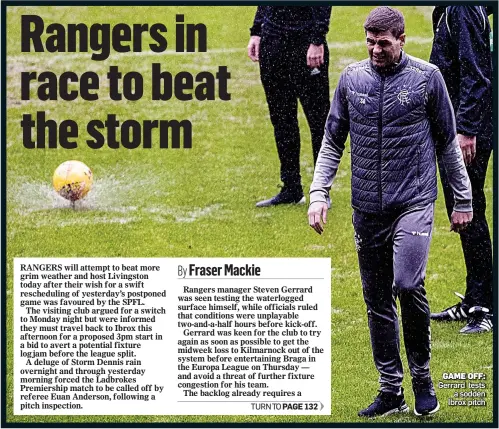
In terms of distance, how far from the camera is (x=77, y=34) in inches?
300

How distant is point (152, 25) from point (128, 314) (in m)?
1.88

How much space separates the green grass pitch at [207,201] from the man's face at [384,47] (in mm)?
1768

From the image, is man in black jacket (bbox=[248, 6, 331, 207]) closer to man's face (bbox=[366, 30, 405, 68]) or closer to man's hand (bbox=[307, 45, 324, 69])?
man's hand (bbox=[307, 45, 324, 69])

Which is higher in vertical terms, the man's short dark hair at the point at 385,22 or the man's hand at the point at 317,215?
the man's short dark hair at the point at 385,22

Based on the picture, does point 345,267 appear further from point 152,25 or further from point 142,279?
point 152,25

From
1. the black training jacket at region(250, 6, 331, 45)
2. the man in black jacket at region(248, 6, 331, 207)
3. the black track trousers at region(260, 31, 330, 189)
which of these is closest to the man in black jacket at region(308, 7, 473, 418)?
the man in black jacket at region(248, 6, 331, 207)

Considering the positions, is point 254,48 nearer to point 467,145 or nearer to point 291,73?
point 291,73

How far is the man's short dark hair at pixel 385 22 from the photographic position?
5.89 metres

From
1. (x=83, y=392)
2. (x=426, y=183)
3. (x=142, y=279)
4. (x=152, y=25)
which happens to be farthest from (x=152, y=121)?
(x=426, y=183)

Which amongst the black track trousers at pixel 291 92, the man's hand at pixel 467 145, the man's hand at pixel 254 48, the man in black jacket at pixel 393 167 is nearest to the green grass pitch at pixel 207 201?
the man's hand at pixel 254 48

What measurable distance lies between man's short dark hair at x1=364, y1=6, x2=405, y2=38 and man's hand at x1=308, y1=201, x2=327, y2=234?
93 cm

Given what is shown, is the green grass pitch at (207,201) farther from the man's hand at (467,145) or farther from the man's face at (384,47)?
the man's face at (384,47)

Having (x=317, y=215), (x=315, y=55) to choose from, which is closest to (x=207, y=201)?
(x=315, y=55)

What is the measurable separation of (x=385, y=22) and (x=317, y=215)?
3.38ft
